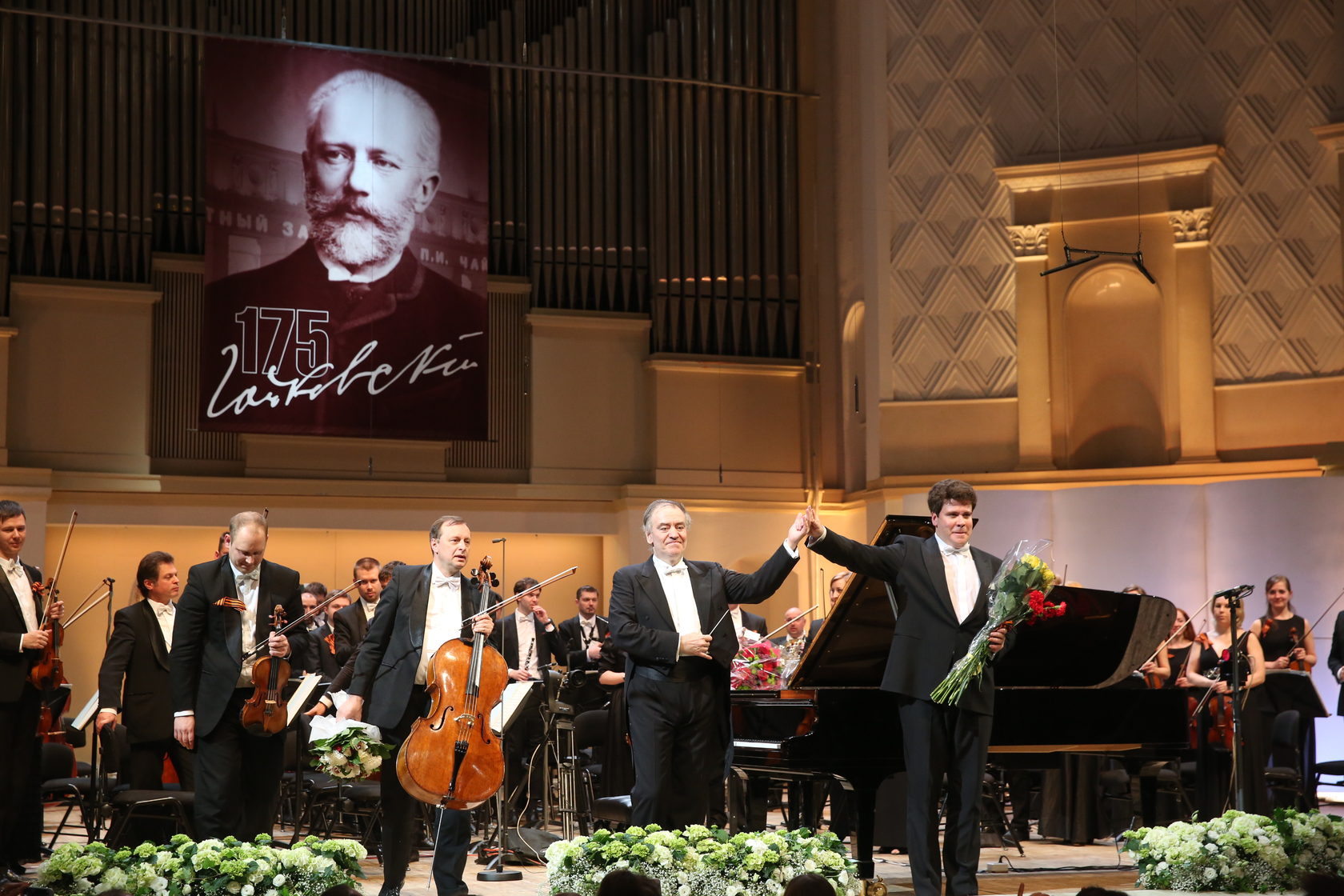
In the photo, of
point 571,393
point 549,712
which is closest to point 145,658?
point 549,712

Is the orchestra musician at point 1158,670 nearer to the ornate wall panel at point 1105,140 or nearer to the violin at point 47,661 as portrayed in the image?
the ornate wall panel at point 1105,140

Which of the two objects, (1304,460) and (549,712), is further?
(1304,460)

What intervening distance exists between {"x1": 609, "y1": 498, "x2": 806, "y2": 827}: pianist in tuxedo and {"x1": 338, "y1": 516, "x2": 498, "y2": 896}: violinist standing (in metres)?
0.53

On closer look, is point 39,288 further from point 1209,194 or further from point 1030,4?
point 1209,194

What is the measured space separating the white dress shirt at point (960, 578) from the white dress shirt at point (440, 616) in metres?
1.69

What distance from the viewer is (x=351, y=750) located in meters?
5.00

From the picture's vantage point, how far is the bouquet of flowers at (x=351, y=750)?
16.4ft

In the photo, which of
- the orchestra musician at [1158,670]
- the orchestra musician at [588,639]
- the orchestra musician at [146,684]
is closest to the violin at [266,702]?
the orchestra musician at [146,684]

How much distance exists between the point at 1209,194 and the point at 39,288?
9.10m

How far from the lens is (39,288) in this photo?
11.6 meters

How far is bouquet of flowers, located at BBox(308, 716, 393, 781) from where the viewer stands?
4988 mm

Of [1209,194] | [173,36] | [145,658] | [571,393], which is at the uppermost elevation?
[173,36]

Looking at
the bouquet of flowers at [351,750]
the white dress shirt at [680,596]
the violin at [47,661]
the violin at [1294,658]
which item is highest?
the white dress shirt at [680,596]

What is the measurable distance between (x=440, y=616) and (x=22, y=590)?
165 centimetres
